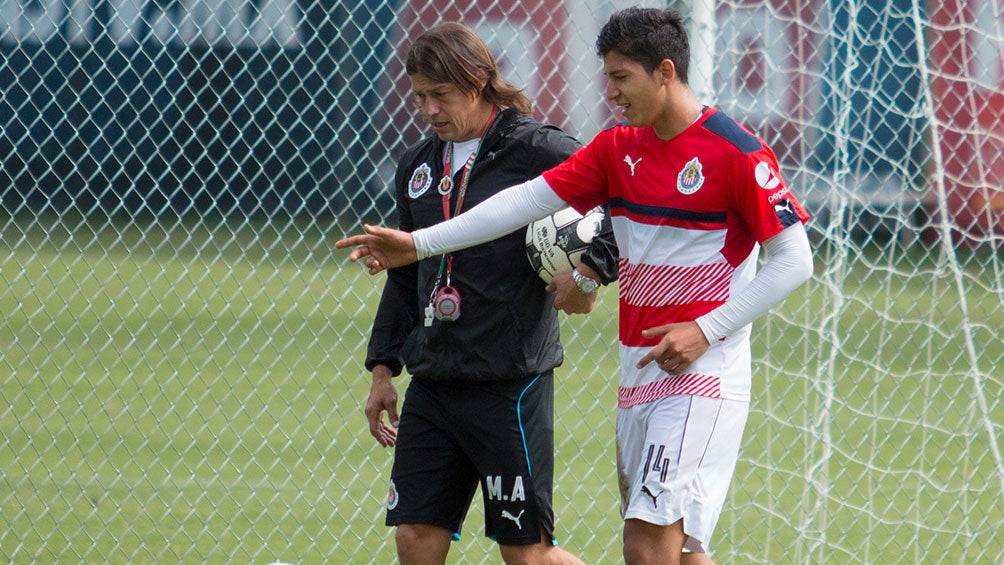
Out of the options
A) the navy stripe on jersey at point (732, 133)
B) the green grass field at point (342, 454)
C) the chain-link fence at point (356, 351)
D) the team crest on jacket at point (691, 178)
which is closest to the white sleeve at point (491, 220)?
the team crest on jacket at point (691, 178)

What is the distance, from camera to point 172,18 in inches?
448

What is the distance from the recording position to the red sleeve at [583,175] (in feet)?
11.3

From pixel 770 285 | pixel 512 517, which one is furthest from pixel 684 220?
pixel 512 517

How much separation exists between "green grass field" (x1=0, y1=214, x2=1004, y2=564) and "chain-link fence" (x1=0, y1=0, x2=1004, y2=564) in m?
→ 0.02

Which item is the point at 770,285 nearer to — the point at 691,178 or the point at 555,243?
the point at 691,178

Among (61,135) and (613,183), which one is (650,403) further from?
(61,135)

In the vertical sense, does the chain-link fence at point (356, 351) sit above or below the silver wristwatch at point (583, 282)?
below

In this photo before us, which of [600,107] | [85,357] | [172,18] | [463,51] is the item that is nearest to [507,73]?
[600,107]

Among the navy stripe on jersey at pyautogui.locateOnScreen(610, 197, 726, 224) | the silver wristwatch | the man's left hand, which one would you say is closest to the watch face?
the silver wristwatch

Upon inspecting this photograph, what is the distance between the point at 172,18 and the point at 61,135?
73.0 inches

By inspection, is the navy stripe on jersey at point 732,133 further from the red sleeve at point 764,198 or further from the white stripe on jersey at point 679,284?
the white stripe on jersey at point 679,284

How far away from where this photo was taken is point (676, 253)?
329 centimetres

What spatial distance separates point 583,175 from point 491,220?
288 mm

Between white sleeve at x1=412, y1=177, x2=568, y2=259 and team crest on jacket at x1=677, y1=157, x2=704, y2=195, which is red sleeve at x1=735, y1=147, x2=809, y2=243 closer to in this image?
team crest on jacket at x1=677, y1=157, x2=704, y2=195
